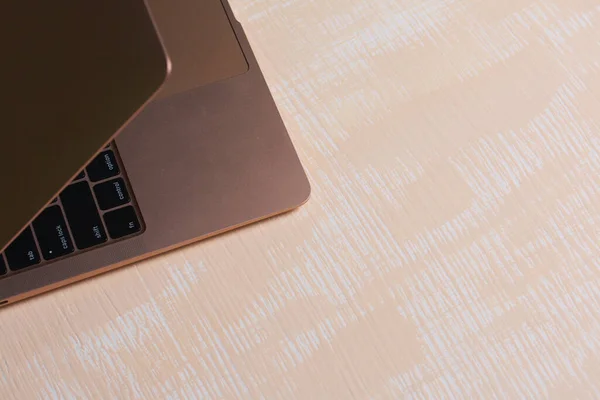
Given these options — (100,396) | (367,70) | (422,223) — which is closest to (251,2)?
(367,70)

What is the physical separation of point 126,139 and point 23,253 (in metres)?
0.11

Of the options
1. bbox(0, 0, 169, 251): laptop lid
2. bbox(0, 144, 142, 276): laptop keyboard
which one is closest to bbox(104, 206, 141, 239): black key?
bbox(0, 144, 142, 276): laptop keyboard

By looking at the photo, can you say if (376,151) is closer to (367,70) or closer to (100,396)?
(367,70)

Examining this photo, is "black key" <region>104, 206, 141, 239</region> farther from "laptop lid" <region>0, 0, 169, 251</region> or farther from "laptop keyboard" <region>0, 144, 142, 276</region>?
"laptop lid" <region>0, 0, 169, 251</region>

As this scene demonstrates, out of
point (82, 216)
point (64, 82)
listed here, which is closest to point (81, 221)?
point (82, 216)

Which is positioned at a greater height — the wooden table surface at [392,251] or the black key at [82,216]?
the black key at [82,216]

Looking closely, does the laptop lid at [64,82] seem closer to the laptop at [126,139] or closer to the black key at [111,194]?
the laptop at [126,139]

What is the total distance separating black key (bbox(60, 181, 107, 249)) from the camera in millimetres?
502

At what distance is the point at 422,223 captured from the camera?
1.86ft

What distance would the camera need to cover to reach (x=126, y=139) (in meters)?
0.54

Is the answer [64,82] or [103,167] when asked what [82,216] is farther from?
[64,82]

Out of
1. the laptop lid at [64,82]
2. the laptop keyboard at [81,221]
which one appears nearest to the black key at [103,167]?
the laptop keyboard at [81,221]

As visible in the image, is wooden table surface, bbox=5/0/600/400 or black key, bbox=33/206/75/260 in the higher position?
black key, bbox=33/206/75/260

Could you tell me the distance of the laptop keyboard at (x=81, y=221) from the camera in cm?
49
